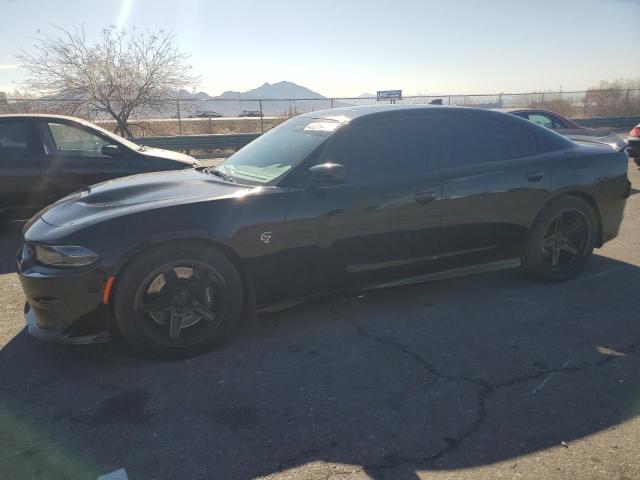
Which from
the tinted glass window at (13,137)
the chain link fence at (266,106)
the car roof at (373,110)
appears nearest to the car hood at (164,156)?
the tinted glass window at (13,137)


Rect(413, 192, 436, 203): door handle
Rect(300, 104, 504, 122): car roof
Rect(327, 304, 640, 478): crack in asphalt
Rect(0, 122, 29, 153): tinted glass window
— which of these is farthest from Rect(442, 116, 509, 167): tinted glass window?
Rect(0, 122, 29, 153): tinted glass window

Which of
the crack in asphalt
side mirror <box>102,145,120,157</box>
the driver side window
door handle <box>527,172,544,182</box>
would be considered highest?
the driver side window

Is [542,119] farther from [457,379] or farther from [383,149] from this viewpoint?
[457,379]

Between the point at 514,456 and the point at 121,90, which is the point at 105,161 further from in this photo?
the point at 121,90

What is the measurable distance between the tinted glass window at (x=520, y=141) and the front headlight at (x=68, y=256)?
11.3 feet

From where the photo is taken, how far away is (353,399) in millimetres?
2795

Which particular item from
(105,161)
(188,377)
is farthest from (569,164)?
(105,161)

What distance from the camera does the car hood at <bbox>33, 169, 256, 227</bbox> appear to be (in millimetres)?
3291

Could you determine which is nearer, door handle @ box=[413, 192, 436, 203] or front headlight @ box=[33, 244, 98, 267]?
front headlight @ box=[33, 244, 98, 267]

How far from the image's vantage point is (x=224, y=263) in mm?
3289

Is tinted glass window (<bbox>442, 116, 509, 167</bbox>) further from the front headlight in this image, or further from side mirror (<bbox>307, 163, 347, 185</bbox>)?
the front headlight

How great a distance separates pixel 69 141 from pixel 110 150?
0.54 meters

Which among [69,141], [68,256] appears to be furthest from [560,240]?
[69,141]

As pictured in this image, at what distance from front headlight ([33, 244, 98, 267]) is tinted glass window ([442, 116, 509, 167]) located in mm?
2782
